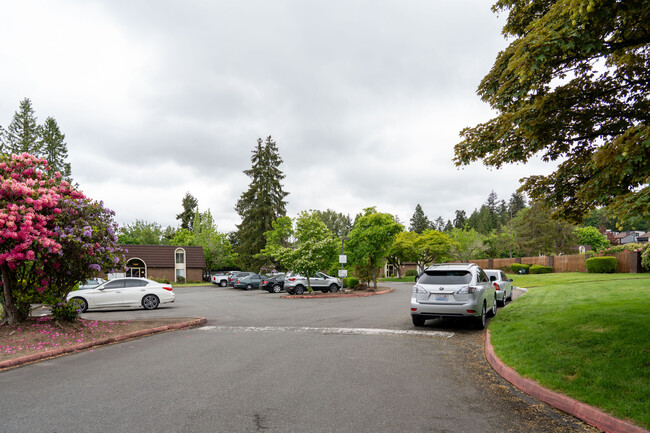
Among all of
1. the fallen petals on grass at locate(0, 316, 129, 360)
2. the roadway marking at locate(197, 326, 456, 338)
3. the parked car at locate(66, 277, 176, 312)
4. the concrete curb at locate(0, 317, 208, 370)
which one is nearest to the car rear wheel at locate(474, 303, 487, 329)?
the roadway marking at locate(197, 326, 456, 338)

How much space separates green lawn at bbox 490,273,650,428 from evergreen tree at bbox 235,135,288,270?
44136 millimetres

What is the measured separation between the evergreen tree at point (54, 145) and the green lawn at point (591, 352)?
66473 millimetres

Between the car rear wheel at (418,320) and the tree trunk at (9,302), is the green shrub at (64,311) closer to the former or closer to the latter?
the tree trunk at (9,302)

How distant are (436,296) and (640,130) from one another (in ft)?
21.0

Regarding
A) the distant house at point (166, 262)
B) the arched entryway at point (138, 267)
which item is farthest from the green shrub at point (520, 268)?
the arched entryway at point (138, 267)

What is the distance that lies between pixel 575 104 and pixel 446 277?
17.0ft

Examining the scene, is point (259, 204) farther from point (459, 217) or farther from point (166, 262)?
point (459, 217)

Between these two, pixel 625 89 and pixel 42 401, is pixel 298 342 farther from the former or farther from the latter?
pixel 625 89

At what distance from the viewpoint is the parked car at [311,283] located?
2658 cm

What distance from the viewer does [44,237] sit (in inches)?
346

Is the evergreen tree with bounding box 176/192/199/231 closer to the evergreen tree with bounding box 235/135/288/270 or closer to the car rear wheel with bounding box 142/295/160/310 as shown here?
the evergreen tree with bounding box 235/135/288/270

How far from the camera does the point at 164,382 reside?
5934 mm

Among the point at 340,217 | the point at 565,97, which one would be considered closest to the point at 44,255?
the point at 565,97

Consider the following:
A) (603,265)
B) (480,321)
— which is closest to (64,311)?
(480,321)
